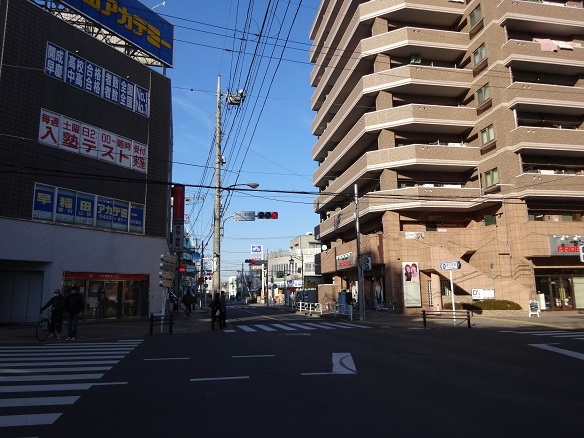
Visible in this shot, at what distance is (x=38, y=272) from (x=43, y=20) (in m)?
12.5

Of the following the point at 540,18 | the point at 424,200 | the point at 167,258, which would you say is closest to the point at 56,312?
the point at 167,258

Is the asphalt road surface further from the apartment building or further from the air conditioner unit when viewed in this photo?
the air conditioner unit

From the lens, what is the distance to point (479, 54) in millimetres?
35281

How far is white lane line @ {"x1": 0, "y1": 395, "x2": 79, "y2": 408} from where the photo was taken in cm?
674

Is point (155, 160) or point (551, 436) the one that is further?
point (155, 160)

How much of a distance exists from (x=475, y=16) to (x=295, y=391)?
3711 cm

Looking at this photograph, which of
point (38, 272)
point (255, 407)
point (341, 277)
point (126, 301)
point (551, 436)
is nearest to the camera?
point (551, 436)

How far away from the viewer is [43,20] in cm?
2258

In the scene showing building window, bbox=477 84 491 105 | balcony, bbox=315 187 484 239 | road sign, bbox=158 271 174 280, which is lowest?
road sign, bbox=158 271 174 280

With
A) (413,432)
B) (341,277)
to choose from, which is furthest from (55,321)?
(341,277)

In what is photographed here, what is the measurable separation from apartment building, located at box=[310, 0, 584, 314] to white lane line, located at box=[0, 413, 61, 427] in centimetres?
2473

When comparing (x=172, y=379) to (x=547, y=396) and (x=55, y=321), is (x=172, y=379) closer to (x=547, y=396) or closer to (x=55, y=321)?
(x=547, y=396)

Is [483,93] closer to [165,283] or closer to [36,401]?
[165,283]

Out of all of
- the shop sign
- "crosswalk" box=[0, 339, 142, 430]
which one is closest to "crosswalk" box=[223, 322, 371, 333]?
"crosswalk" box=[0, 339, 142, 430]
